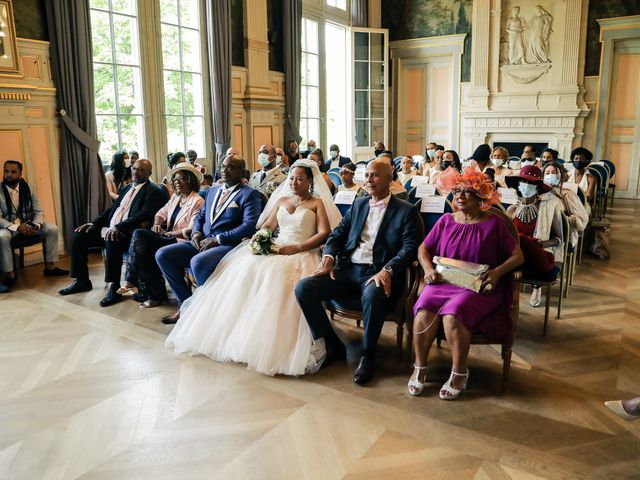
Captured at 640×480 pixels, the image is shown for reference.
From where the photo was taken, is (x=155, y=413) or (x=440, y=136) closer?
(x=155, y=413)

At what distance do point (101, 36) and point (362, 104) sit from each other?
604 cm

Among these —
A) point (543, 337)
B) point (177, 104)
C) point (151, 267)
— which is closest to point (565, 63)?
point (177, 104)

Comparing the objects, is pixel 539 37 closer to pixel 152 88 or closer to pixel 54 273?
pixel 152 88

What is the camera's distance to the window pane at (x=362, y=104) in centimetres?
1142

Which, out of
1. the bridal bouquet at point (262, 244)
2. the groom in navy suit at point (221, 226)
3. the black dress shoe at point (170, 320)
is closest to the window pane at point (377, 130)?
the groom in navy suit at point (221, 226)

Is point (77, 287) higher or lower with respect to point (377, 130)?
lower

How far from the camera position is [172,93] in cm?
768

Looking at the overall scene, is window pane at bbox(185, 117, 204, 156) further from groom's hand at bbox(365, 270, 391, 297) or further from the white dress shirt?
groom's hand at bbox(365, 270, 391, 297)

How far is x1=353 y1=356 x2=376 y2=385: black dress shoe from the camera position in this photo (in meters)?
3.07

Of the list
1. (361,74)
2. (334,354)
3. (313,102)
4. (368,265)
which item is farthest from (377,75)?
(334,354)

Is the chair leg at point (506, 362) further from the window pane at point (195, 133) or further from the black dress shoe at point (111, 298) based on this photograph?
the window pane at point (195, 133)

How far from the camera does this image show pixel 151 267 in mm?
4512

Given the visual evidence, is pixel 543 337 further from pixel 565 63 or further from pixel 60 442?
pixel 565 63

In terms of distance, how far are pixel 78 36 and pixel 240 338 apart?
4593 millimetres
